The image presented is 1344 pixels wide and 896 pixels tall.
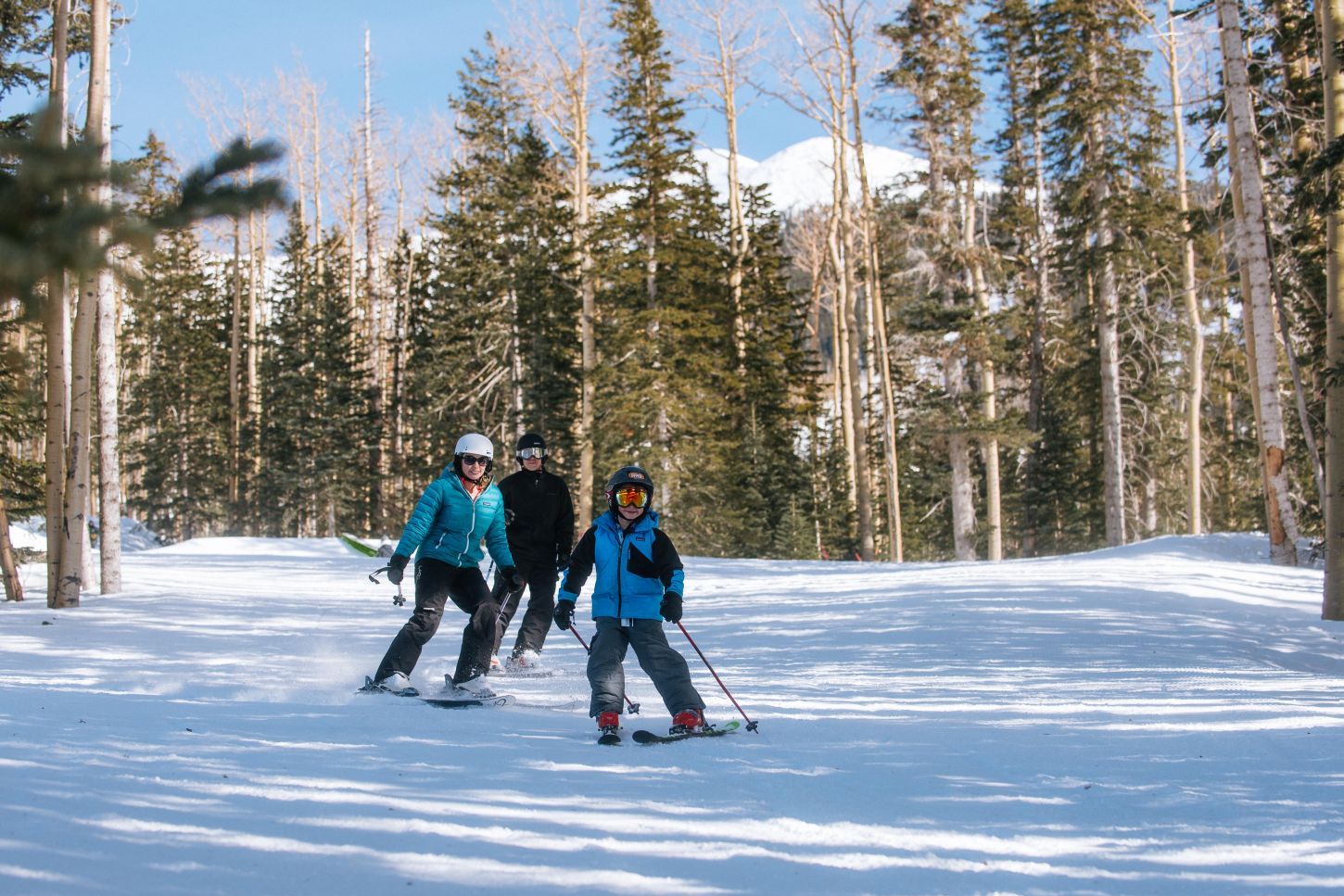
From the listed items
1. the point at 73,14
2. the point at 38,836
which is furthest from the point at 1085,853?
the point at 73,14

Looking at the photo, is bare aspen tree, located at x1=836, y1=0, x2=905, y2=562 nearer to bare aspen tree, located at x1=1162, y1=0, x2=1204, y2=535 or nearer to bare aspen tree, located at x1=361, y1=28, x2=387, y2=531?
bare aspen tree, located at x1=1162, y1=0, x2=1204, y2=535

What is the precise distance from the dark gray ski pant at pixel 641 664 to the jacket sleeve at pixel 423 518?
1742mm

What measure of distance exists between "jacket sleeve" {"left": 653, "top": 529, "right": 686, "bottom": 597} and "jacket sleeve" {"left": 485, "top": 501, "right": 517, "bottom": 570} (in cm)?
190

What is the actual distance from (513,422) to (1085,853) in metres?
31.9

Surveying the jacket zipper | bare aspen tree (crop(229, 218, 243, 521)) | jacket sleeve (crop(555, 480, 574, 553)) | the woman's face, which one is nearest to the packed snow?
the jacket zipper

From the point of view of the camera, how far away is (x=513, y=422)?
3522 cm

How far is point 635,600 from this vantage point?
673 cm

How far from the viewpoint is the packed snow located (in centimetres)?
391

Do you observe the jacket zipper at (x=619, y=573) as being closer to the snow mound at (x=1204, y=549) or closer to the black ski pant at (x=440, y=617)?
the black ski pant at (x=440, y=617)

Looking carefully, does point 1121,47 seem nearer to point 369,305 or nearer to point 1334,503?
point 1334,503

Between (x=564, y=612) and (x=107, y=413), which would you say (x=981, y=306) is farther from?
(x=564, y=612)

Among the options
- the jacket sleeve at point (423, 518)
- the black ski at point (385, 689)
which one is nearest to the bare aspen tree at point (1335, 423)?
the jacket sleeve at point (423, 518)

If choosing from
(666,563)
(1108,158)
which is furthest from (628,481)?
(1108,158)

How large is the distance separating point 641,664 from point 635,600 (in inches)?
16.3
